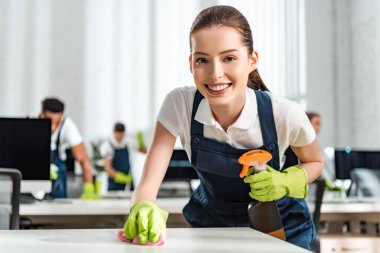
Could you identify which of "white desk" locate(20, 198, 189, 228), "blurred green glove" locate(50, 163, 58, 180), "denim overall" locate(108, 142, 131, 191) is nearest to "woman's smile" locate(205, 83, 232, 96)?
"white desk" locate(20, 198, 189, 228)

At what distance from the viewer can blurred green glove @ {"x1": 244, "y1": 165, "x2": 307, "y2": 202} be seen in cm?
139

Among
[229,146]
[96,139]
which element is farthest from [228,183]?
[96,139]

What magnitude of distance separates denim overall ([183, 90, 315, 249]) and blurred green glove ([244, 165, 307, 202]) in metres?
0.11

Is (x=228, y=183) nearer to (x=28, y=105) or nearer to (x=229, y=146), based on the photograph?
(x=229, y=146)

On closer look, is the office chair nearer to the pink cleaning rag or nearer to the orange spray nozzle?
the pink cleaning rag

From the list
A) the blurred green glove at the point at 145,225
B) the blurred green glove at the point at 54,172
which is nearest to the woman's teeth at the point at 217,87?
the blurred green glove at the point at 145,225

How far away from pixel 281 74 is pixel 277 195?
6575 mm

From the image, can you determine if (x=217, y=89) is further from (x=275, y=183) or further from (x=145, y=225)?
(x=145, y=225)

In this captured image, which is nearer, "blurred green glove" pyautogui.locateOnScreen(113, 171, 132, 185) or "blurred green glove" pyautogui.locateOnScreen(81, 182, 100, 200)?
"blurred green glove" pyautogui.locateOnScreen(81, 182, 100, 200)

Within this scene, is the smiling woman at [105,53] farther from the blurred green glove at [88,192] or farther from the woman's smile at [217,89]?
the woman's smile at [217,89]

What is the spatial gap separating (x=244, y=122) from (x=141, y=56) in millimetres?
6538

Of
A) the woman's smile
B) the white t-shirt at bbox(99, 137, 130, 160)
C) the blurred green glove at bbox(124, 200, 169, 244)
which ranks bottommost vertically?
the white t-shirt at bbox(99, 137, 130, 160)

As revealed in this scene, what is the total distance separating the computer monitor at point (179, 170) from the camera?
3.90 m

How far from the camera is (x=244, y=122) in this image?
4.94 feet
